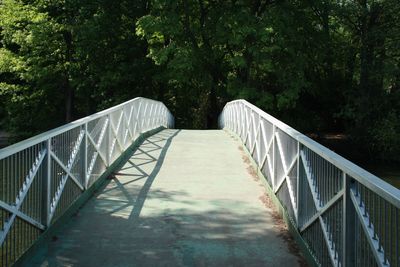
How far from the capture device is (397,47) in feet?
79.9

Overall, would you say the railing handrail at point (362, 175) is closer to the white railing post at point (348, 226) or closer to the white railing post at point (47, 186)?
the white railing post at point (348, 226)

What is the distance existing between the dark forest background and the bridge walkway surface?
1749 centimetres

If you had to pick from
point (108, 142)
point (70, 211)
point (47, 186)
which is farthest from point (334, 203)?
point (108, 142)

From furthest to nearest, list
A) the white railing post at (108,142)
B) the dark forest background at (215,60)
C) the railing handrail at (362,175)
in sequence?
1. the dark forest background at (215,60)
2. the white railing post at (108,142)
3. the railing handrail at (362,175)

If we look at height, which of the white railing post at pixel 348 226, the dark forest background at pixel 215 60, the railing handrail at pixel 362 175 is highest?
the dark forest background at pixel 215 60

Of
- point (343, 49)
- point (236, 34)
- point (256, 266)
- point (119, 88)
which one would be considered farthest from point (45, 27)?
point (256, 266)

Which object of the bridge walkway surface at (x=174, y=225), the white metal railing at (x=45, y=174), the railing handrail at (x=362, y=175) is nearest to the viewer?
the railing handrail at (x=362, y=175)

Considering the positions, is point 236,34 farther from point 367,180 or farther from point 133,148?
point 367,180

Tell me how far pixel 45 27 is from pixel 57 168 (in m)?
27.0

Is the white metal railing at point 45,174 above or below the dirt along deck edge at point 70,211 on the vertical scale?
above

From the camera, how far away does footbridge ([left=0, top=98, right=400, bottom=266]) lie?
397 centimetres

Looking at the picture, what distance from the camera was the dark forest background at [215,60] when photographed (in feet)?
88.4

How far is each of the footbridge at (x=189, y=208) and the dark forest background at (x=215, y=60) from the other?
18.0 meters

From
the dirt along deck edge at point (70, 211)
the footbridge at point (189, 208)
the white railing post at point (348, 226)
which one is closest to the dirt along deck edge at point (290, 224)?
the footbridge at point (189, 208)
